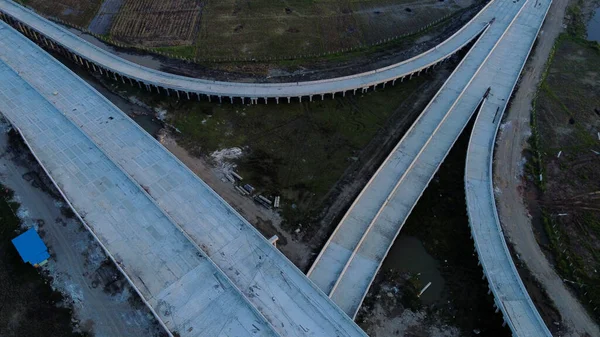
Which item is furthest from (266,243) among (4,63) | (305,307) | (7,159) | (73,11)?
(73,11)

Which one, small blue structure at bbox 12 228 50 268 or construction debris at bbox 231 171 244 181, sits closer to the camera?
small blue structure at bbox 12 228 50 268

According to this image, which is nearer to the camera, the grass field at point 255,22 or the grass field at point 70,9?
the grass field at point 255,22

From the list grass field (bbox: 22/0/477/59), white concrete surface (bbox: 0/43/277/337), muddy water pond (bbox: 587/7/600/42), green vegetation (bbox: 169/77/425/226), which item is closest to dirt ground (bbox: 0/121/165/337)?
white concrete surface (bbox: 0/43/277/337)

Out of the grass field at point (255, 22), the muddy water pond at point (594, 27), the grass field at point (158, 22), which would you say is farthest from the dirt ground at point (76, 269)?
the muddy water pond at point (594, 27)

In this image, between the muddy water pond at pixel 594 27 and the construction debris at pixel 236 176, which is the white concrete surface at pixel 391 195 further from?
the muddy water pond at pixel 594 27

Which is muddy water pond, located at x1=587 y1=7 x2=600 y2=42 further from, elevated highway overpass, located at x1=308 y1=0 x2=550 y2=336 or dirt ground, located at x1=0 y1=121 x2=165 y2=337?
dirt ground, located at x1=0 y1=121 x2=165 y2=337

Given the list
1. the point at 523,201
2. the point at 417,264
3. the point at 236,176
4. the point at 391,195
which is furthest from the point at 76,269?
the point at 523,201
